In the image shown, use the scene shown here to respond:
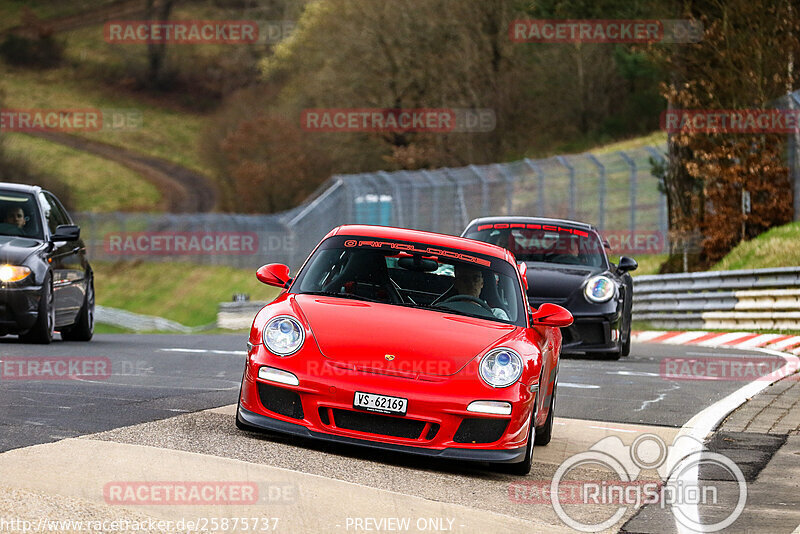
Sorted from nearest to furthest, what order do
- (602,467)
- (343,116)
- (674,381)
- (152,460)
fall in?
(152,460) → (602,467) → (674,381) → (343,116)

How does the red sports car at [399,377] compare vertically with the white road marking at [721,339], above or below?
above

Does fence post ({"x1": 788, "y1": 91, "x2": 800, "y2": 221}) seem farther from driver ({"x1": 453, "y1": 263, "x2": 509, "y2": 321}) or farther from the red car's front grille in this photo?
the red car's front grille

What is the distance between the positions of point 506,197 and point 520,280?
25.1 meters

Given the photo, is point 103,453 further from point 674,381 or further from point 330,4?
point 330,4

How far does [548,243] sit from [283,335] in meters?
8.76

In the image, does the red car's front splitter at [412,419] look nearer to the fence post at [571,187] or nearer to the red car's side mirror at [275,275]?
the red car's side mirror at [275,275]

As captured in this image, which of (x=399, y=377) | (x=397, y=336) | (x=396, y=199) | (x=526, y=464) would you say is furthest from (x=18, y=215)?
(x=396, y=199)

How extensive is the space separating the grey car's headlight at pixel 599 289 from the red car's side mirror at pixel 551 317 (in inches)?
262

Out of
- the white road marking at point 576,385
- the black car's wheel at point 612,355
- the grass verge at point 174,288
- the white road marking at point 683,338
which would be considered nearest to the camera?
the white road marking at point 576,385

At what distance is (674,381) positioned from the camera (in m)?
13.5

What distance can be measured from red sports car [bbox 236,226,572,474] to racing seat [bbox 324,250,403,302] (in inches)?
4.1

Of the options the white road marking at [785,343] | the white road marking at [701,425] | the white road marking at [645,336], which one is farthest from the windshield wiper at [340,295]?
the white road marking at [645,336]

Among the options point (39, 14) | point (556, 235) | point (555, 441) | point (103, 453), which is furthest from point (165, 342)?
point (39, 14)

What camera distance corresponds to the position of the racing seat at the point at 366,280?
340 inches
